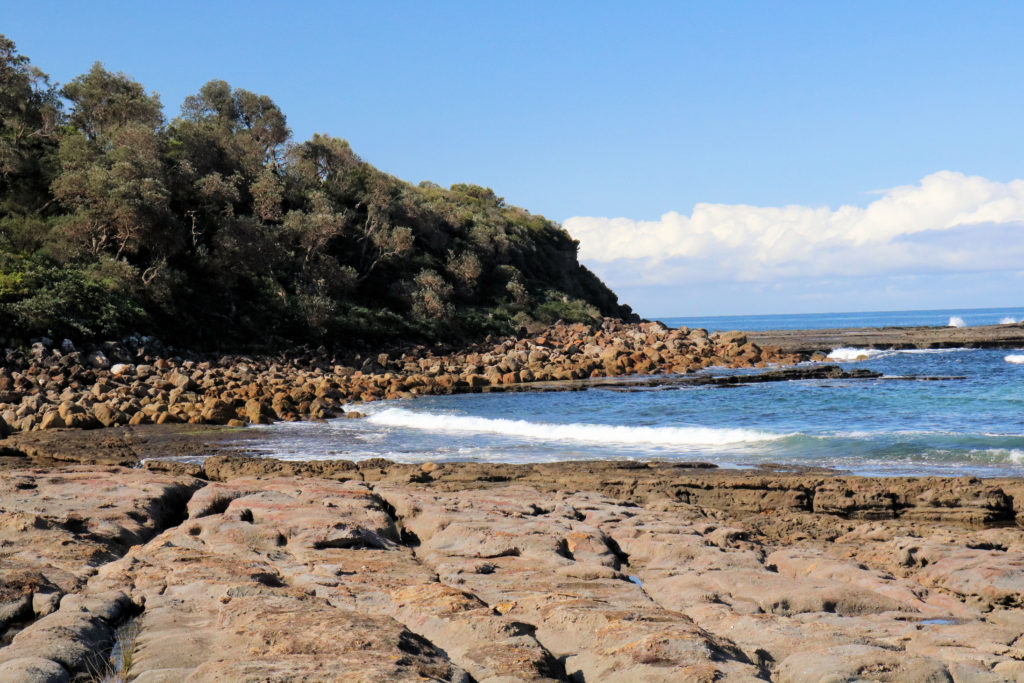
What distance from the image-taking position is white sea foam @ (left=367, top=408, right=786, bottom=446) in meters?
19.8

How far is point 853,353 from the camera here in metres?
57.6

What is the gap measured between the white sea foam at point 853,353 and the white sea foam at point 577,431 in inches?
1389

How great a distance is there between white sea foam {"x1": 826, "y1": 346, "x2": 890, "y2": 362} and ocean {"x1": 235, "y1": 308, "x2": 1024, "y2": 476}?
63.5 ft

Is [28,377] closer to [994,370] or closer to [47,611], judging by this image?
[47,611]

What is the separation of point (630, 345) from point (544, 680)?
44.5 metres

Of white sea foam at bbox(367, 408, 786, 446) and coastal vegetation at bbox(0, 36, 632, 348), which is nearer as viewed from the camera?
white sea foam at bbox(367, 408, 786, 446)

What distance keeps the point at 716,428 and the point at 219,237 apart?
97.0 feet

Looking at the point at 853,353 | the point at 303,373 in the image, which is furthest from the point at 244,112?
the point at 853,353

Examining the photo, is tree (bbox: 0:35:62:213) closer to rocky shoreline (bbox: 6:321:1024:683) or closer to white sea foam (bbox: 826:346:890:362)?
rocky shoreline (bbox: 6:321:1024:683)

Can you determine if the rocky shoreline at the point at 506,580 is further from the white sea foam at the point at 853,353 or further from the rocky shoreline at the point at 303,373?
the white sea foam at the point at 853,353

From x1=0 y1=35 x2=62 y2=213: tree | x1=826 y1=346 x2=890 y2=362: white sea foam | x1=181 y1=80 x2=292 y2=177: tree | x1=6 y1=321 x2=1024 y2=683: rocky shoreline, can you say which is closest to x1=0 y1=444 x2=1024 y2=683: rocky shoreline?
x1=6 y1=321 x2=1024 y2=683: rocky shoreline

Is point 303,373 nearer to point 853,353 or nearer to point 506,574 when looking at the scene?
point 506,574

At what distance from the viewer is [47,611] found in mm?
6285

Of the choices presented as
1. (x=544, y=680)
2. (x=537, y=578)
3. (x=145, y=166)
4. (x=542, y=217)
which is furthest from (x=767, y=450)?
(x=542, y=217)
